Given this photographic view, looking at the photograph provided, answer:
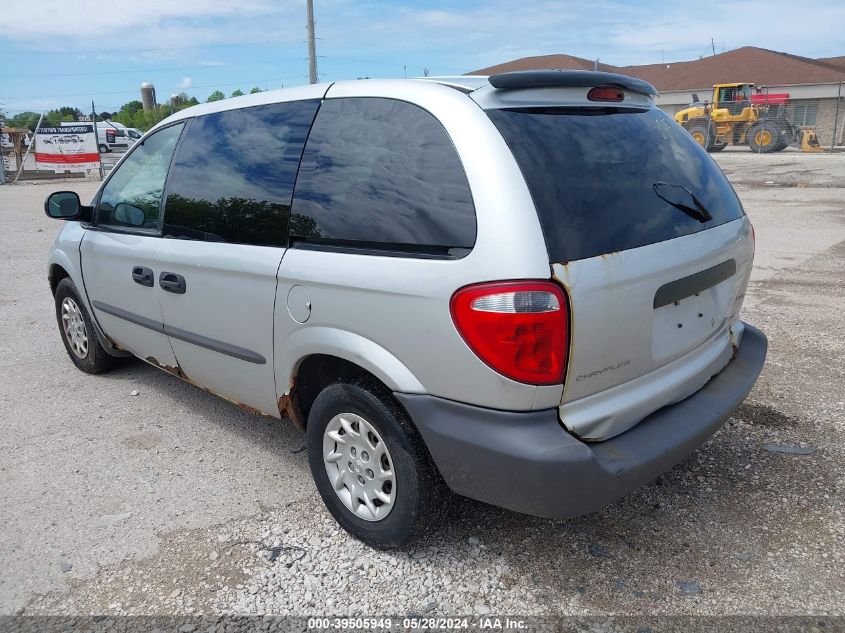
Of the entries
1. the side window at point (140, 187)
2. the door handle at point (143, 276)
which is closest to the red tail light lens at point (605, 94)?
the side window at point (140, 187)

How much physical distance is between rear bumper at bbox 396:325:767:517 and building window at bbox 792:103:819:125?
43080 millimetres

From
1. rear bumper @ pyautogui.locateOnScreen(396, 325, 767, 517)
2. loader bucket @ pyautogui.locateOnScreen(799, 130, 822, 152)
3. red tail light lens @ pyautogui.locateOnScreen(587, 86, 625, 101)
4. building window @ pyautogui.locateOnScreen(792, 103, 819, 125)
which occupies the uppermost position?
building window @ pyautogui.locateOnScreen(792, 103, 819, 125)

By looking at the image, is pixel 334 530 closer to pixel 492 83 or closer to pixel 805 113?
pixel 492 83

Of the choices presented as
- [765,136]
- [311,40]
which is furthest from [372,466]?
→ [765,136]

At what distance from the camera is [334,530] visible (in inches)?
118

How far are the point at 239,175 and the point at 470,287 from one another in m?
1.53

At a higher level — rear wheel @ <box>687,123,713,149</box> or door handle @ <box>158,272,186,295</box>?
rear wheel @ <box>687,123,713,149</box>

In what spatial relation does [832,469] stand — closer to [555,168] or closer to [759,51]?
[555,168]

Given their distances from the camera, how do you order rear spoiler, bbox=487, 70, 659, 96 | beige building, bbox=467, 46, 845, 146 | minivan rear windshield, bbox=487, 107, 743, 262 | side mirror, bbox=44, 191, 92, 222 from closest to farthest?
minivan rear windshield, bbox=487, 107, 743, 262
rear spoiler, bbox=487, 70, 659, 96
side mirror, bbox=44, 191, 92, 222
beige building, bbox=467, 46, 845, 146

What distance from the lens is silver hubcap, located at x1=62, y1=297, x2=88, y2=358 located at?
4.80 meters

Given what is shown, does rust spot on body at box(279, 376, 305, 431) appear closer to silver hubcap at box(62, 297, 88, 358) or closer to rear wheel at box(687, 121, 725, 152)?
silver hubcap at box(62, 297, 88, 358)

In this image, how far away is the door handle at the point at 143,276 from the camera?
3.66 m

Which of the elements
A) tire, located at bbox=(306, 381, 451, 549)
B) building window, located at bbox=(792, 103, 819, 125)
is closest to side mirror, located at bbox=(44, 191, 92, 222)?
tire, located at bbox=(306, 381, 451, 549)

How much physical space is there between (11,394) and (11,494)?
5.14ft
